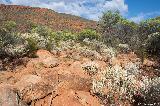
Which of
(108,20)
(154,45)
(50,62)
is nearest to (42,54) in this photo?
(50,62)

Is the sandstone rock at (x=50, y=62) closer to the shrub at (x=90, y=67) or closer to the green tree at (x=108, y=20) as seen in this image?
the shrub at (x=90, y=67)

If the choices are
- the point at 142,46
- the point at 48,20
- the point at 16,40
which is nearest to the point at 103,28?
the point at 142,46

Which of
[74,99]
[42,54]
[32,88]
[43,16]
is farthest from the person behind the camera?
[43,16]

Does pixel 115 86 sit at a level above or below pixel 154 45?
below

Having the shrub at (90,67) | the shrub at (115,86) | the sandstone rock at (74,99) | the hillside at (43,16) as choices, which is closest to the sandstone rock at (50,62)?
the shrub at (90,67)

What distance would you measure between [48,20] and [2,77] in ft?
213

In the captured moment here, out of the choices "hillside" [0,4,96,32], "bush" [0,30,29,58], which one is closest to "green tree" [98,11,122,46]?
"bush" [0,30,29,58]

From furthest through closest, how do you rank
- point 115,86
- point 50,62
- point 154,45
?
point 154,45 → point 50,62 → point 115,86

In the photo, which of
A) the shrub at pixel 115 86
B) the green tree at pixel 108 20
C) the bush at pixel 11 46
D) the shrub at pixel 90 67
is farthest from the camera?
the green tree at pixel 108 20

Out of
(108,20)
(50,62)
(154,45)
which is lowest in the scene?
(50,62)

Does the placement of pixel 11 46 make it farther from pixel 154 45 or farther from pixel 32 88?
pixel 154 45

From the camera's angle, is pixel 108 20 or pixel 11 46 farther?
pixel 108 20

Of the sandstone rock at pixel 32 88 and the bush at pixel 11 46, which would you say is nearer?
the sandstone rock at pixel 32 88

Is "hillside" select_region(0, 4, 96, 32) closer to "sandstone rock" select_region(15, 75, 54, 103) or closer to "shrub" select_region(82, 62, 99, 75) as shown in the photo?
"shrub" select_region(82, 62, 99, 75)
